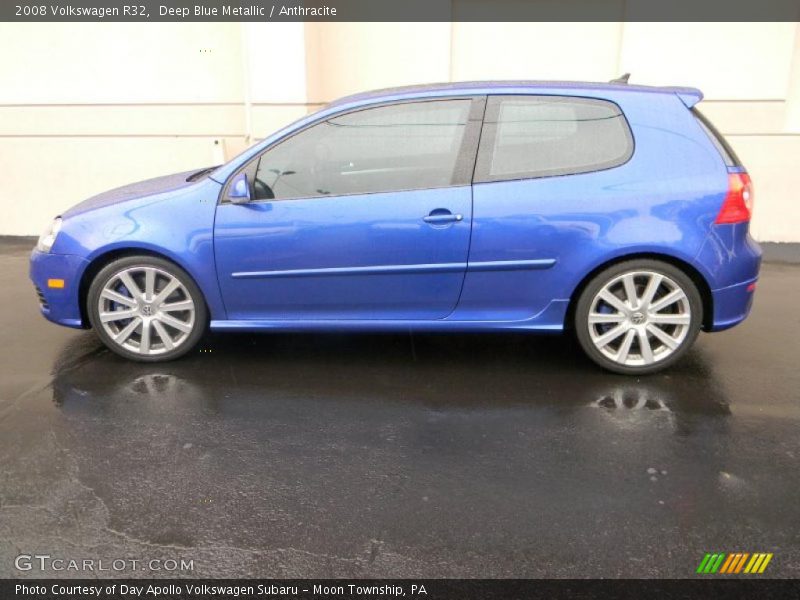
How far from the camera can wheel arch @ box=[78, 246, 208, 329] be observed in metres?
3.93

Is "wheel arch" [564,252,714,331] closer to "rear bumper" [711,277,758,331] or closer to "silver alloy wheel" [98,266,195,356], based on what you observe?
"rear bumper" [711,277,758,331]

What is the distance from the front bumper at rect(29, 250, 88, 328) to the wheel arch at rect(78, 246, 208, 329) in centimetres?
3

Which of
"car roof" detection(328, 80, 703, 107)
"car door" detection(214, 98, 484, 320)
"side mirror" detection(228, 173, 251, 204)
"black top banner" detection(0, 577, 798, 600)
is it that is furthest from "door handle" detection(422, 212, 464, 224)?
"black top banner" detection(0, 577, 798, 600)

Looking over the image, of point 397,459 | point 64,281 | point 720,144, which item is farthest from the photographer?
point 64,281

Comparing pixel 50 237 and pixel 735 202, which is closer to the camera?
pixel 735 202

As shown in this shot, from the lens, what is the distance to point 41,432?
3.28 metres

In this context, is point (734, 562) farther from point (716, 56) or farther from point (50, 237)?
point (716, 56)

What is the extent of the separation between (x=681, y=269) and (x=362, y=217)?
1.86 metres

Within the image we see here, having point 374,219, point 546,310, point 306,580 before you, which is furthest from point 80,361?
point 546,310

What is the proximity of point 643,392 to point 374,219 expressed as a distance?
5.95 ft

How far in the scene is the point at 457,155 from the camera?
3775 millimetres

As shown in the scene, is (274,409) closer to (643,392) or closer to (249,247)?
(249,247)

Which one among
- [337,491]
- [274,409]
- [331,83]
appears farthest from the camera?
[331,83]
